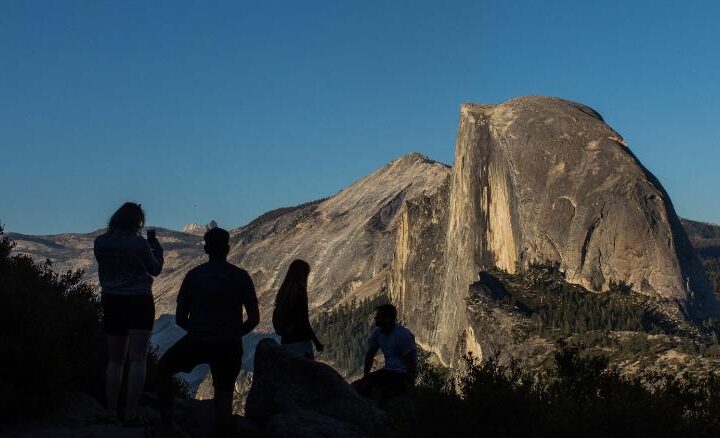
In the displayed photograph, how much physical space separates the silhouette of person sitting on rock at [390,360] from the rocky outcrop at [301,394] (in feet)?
5.21

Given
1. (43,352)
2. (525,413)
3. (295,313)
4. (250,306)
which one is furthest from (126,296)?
(525,413)

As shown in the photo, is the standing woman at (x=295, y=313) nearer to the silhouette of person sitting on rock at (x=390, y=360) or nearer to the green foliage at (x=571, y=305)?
the silhouette of person sitting on rock at (x=390, y=360)

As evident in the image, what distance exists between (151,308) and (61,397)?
1751 mm

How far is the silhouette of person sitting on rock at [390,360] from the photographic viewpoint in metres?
18.4

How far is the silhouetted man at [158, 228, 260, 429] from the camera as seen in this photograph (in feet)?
44.0

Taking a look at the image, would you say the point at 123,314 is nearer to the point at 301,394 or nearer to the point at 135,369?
the point at 135,369

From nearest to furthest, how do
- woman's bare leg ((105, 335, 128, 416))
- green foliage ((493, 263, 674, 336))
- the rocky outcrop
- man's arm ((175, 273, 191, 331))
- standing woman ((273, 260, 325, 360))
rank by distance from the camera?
man's arm ((175, 273, 191, 331)) → woman's bare leg ((105, 335, 128, 416)) → the rocky outcrop → standing woman ((273, 260, 325, 360)) → green foliage ((493, 263, 674, 336))

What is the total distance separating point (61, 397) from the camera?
45.5 feet

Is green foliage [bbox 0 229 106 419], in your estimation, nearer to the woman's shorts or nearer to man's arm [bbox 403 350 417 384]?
the woman's shorts

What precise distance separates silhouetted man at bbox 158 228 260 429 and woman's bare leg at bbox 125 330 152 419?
0.29 meters

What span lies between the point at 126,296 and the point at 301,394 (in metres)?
3.83

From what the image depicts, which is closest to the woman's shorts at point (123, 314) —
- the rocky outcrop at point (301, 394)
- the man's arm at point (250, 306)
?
the man's arm at point (250, 306)

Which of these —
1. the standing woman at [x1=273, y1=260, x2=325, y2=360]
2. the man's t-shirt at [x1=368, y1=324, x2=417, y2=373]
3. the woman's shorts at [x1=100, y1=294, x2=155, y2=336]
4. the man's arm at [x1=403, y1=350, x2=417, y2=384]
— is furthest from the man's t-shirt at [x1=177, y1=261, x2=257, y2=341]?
the man's arm at [x1=403, y1=350, x2=417, y2=384]

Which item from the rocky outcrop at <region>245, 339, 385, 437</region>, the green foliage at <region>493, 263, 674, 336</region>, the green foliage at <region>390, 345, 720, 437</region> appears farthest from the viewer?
the green foliage at <region>493, 263, 674, 336</region>
